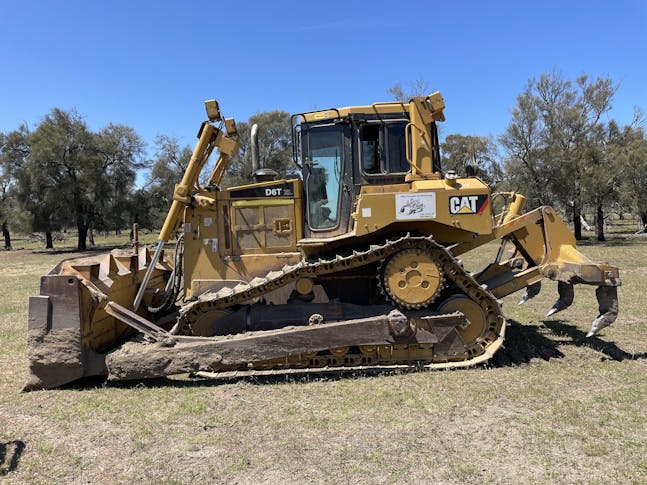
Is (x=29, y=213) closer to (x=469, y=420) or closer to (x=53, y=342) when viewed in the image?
(x=53, y=342)

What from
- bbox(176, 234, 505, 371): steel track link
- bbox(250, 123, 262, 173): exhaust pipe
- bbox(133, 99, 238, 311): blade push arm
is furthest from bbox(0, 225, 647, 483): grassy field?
bbox(250, 123, 262, 173): exhaust pipe

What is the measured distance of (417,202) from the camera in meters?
5.90

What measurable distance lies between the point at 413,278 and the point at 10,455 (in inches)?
173

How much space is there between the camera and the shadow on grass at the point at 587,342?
6.48 m

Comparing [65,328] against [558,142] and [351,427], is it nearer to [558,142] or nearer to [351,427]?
[351,427]

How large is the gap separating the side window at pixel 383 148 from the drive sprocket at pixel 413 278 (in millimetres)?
1239

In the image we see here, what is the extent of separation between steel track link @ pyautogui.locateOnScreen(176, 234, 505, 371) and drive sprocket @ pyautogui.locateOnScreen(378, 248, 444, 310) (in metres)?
0.08

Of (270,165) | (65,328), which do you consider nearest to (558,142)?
(270,165)

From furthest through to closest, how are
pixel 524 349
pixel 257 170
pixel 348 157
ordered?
pixel 257 170 → pixel 524 349 → pixel 348 157

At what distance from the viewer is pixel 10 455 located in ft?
13.5

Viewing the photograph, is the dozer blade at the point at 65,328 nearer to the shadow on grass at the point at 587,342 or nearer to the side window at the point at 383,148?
the side window at the point at 383,148

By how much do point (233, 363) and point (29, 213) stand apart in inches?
1444

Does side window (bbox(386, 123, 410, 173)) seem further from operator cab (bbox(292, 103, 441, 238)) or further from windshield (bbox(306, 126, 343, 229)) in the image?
windshield (bbox(306, 126, 343, 229))

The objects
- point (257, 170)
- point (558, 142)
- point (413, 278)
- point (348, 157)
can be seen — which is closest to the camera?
point (413, 278)
